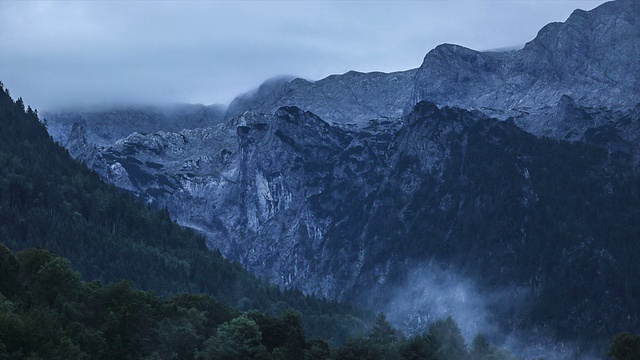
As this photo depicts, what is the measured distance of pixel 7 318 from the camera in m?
169

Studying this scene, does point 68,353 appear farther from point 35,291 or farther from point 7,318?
point 35,291

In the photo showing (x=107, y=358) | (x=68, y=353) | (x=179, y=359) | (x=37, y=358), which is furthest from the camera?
(x=179, y=359)

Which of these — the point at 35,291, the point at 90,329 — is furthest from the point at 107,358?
the point at 35,291

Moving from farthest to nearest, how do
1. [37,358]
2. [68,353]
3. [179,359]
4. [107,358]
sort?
[179,359] < [107,358] < [68,353] < [37,358]

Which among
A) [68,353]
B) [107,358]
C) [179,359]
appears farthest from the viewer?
[179,359]

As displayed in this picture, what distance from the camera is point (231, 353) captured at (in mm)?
197625

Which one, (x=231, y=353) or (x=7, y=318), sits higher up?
(x=7, y=318)

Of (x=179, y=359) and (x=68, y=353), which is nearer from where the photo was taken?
(x=68, y=353)

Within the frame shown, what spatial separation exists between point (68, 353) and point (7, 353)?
10.5 m

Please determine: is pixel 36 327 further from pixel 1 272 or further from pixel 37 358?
pixel 1 272

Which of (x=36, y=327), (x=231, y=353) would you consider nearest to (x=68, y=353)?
(x=36, y=327)

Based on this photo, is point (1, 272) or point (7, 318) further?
point (1, 272)

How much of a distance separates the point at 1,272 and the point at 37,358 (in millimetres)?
39716

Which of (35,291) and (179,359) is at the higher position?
(35,291)
